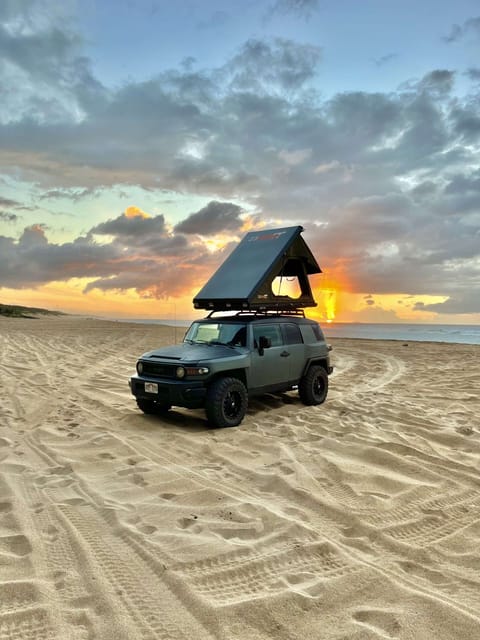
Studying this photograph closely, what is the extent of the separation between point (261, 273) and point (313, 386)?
2.47m

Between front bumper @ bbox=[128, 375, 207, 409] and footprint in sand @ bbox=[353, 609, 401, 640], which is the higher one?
front bumper @ bbox=[128, 375, 207, 409]

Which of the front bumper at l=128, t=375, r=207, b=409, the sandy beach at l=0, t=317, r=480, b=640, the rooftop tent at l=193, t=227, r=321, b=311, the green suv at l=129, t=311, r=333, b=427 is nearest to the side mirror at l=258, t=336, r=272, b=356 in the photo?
the green suv at l=129, t=311, r=333, b=427

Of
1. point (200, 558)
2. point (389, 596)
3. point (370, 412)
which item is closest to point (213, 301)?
point (370, 412)

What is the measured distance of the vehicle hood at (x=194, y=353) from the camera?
306 inches

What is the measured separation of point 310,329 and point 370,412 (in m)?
2.02

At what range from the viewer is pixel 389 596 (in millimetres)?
3307

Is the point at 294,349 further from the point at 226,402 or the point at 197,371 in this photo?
the point at 197,371

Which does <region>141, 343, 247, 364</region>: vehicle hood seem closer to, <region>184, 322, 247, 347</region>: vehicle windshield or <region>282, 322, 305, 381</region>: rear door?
<region>184, 322, 247, 347</region>: vehicle windshield

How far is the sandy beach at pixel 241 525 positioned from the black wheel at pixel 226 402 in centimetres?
25

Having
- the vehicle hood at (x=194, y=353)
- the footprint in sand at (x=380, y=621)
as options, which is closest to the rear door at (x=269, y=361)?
the vehicle hood at (x=194, y=353)

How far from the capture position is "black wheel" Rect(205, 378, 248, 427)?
7574 mm

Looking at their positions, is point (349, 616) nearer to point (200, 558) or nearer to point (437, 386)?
point (200, 558)

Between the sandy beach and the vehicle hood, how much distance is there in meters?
1.08

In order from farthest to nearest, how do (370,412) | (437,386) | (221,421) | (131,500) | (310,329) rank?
1. (437,386)
2. (310,329)
3. (370,412)
4. (221,421)
5. (131,500)
